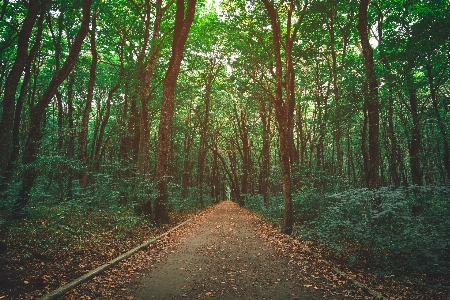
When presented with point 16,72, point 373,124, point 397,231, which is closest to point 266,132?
point 373,124

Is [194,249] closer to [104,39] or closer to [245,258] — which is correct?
[245,258]

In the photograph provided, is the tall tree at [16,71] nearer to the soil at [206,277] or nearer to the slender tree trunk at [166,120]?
the soil at [206,277]

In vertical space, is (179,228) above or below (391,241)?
below

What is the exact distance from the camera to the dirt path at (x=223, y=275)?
4684 mm

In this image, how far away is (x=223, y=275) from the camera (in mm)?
5738

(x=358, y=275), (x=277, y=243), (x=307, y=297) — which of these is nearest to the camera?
(x=307, y=297)

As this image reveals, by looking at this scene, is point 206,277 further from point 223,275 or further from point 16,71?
point 16,71

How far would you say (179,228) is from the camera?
488 inches

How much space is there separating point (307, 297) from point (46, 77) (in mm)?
24244

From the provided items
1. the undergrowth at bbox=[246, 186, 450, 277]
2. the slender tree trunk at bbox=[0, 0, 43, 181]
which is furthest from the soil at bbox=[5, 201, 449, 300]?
the slender tree trunk at bbox=[0, 0, 43, 181]

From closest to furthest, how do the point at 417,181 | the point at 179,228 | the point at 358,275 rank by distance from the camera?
1. the point at 358,275
2. the point at 179,228
3. the point at 417,181

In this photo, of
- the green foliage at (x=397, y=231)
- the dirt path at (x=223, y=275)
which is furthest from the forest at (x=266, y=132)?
the dirt path at (x=223, y=275)

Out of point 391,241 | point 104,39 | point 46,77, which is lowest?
point 391,241

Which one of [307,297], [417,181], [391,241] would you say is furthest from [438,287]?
[417,181]
